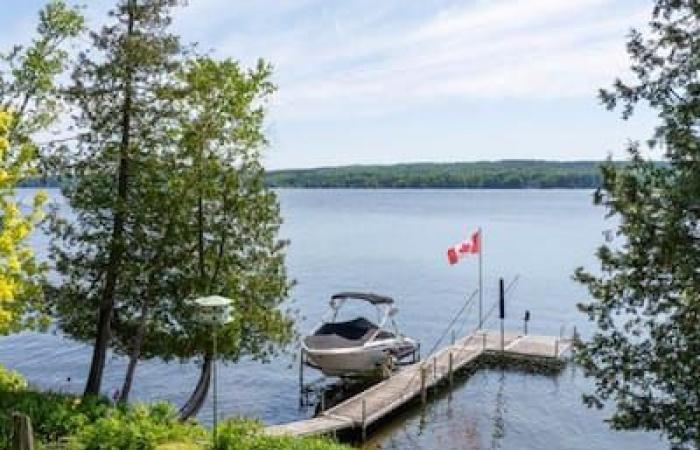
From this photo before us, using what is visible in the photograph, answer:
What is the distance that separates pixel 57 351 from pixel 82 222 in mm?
20940

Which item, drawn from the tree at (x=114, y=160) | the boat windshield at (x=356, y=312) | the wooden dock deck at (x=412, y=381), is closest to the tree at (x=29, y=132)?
the tree at (x=114, y=160)

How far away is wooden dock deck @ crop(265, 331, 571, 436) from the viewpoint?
73.8 ft

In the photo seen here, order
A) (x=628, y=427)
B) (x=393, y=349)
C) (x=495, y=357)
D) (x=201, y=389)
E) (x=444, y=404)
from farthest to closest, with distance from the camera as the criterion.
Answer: (x=495, y=357) < (x=393, y=349) < (x=444, y=404) < (x=201, y=389) < (x=628, y=427)

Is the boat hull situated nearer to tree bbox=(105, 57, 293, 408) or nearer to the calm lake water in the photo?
the calm lake water

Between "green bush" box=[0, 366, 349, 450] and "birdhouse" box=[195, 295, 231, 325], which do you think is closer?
"green bush" box=[0, 366, 349, 450]

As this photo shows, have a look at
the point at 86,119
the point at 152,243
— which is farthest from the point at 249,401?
the point at 86,119

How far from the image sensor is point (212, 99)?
16469 mm

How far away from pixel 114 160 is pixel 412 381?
15111 millimetres

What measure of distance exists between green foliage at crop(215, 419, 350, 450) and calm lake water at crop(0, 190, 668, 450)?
9516 millimetres

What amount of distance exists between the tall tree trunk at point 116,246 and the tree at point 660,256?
31.5 ft

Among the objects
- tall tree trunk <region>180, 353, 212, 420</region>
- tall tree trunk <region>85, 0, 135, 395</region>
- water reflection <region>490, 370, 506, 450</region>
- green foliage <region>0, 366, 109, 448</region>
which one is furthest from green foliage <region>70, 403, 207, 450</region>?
water reflection <region>490, 370, 506, 450</region>

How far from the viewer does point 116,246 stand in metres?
16.1

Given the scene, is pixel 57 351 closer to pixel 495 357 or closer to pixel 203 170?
pixel 495 357

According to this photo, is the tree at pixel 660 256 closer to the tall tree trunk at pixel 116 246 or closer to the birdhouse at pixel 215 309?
the birdhouse at pixel 215 309
